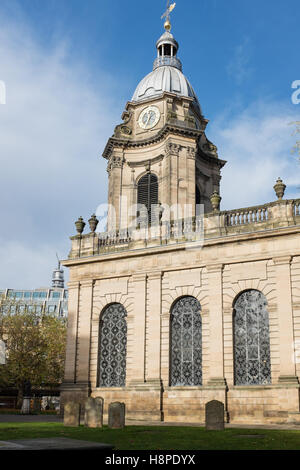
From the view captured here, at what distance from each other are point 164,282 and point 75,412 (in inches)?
392

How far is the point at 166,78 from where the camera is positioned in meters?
42.1

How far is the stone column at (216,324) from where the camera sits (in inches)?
1086

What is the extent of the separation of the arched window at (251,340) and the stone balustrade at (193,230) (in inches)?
149

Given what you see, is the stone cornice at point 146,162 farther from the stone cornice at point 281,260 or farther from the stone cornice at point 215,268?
the stone cornice at point 281,260

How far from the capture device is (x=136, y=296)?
3131cm

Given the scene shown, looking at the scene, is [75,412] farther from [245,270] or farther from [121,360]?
[245,270]

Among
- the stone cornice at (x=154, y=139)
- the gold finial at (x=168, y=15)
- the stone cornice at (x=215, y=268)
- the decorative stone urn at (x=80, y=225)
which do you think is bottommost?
the stone cornice at (x=215, y=268)

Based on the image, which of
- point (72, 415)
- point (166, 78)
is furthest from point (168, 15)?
point (72, 415)

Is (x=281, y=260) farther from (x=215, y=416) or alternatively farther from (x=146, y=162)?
(x=146, y=162)

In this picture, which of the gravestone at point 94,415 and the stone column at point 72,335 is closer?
the gravestone at point 94,415

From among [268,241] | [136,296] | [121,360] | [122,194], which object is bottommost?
[121,360]

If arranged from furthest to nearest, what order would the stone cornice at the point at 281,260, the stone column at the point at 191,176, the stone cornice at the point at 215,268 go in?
the stone column at the point at 191,176 → the stone cornice at the point at 215,268 → the stone cornice at the point at 281,260

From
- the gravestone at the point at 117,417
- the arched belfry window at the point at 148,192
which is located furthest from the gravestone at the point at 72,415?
the arched belfry window at the point at 148,192
